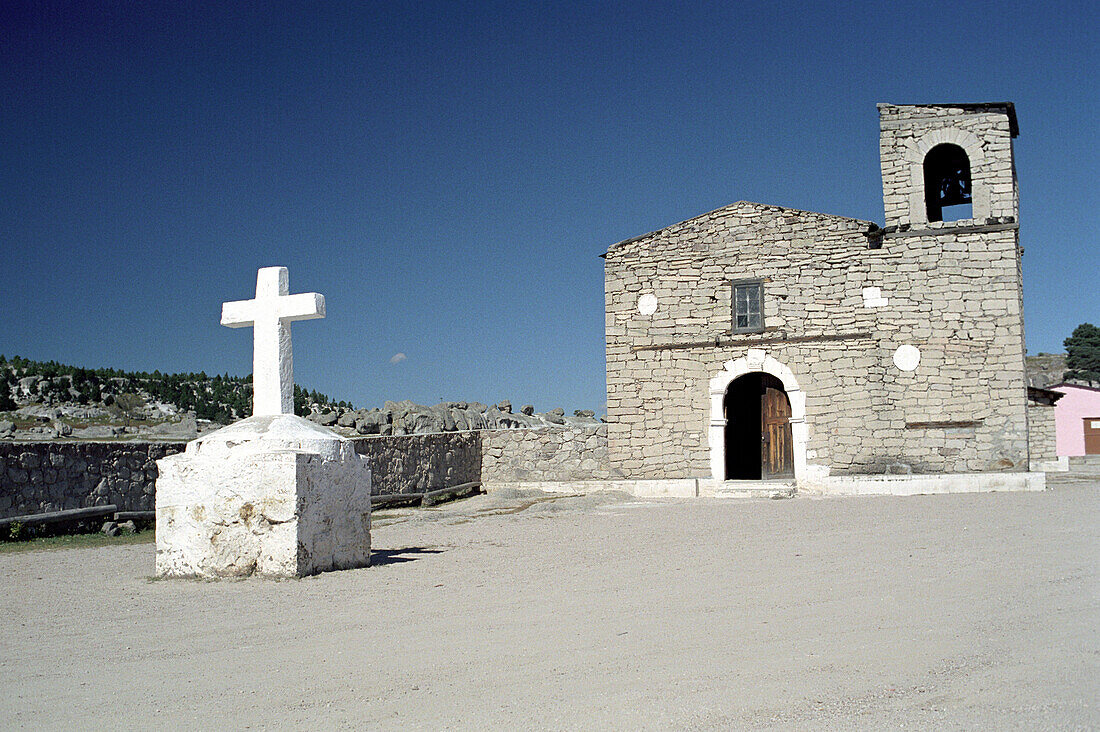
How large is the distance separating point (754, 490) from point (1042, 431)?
8716 mm

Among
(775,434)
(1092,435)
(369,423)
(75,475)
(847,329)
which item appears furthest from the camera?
(1092,435)

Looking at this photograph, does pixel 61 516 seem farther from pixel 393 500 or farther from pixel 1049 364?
pixel 1049 364

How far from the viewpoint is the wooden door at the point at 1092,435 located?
38781 millimetres

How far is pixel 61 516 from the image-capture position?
10.6 metres

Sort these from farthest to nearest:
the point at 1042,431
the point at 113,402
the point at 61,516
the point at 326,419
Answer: the point at 113,402 → the point at 326,419 → the point at 1042,431 → the point at 61,516

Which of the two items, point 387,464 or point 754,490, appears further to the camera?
point 754,490

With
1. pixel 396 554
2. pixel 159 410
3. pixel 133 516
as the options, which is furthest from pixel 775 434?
pixel 159 410

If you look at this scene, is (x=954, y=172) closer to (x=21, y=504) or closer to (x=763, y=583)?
(x=763, y=583)

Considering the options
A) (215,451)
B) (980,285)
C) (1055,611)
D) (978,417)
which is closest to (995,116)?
(980,285)

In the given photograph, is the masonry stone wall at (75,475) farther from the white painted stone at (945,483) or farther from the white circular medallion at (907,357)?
the white circular medallion at (907,357)

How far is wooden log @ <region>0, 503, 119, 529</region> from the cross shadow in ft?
14.9

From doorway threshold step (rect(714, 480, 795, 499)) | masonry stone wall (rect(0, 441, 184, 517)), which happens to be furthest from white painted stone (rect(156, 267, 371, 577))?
doorway threshold step (rect(714, 480, 795, 499))

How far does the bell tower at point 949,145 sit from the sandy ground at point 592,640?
9262mm

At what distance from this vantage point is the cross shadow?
7.61 meters
